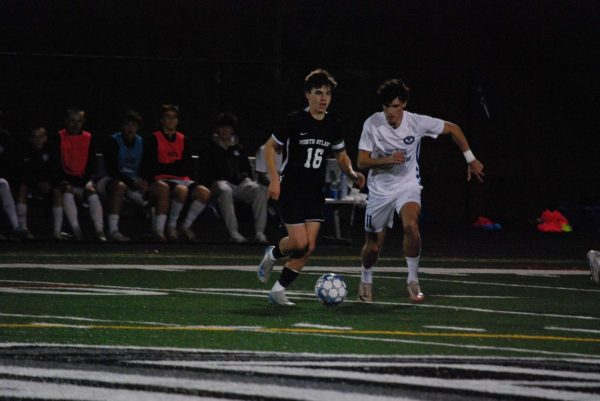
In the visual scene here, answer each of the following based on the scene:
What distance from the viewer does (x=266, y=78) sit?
121ft

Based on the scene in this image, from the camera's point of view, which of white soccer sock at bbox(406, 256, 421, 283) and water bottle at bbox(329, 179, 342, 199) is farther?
water bottle at bbox(329, 179, 342, 199)

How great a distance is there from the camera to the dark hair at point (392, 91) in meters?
11.8

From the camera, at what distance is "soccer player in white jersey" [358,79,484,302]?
39.3ft

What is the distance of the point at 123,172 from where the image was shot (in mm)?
18703

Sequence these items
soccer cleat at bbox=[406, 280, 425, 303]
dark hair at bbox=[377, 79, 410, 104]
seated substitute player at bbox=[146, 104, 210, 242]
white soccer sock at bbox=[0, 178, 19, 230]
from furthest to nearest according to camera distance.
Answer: seated substitute player at bbox=[146, 104, 210, 242], white soccer sock at bbox=[0, 178, 19, 230], soccer cleat at bbox=[406, 280, 425, 303], dark hair at bbox=[377, 79, 410, 104]

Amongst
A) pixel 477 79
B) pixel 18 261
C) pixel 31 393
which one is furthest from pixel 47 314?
pixel 477 79

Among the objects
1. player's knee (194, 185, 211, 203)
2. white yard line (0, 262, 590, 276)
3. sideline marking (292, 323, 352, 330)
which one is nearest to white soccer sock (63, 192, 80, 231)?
player's knee (194, 185, 211, 203)

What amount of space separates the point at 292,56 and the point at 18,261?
1967 centimetres

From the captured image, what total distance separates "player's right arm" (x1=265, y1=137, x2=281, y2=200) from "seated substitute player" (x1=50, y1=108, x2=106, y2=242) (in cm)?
714

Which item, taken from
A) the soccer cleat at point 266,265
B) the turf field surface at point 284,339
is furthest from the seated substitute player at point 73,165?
the soccer cleat at point 266,265

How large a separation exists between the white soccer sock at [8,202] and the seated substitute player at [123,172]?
118 centimetres

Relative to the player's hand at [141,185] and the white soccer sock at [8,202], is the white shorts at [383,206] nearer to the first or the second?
the player's hand at [141,185]

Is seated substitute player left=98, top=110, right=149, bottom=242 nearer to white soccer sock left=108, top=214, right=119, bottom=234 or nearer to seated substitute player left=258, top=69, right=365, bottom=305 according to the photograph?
white soccer sock left=108, top=214, right=119, bottom=234

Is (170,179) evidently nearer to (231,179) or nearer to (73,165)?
(231,179)
